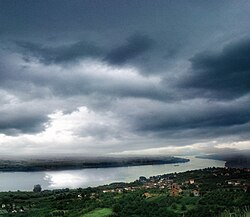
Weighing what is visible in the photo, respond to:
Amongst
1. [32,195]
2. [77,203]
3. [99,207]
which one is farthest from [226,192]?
[32,195]

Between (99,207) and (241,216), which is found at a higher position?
(241,216)

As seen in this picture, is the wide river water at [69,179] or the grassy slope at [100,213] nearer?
the grassy slope at [100,213]

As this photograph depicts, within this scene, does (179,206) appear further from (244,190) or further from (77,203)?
(77,203)

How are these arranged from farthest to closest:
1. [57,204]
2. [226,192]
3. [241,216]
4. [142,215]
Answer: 1. [57,204]
2. [226,192]
3. [142,215]
4. [241,216]

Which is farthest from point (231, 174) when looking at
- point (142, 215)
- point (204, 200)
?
point (142, 215)

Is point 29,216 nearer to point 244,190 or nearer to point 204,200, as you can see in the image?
point 204,200

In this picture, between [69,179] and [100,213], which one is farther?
[69,179]

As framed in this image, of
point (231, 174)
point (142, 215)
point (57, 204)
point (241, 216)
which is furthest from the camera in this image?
point (231, 174)

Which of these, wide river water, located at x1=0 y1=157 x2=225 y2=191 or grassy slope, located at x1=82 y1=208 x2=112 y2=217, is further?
wide river water, located at x1=0 y1=157 x2=225 y2=191

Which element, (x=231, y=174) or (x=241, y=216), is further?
(x=231, y=174)
